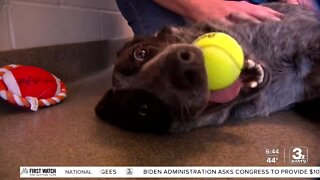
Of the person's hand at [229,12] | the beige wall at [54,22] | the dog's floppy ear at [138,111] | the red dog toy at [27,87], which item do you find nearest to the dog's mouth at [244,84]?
the dog's floppy ear at [138,111]

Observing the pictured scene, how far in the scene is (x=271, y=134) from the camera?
836 millimetres

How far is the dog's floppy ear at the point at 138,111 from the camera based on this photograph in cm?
76

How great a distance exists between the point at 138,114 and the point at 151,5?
664 millimetres

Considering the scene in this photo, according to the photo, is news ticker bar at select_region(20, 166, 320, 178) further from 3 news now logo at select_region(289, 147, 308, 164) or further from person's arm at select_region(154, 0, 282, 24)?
person's arm at select_region(154, 0, 282, 24)

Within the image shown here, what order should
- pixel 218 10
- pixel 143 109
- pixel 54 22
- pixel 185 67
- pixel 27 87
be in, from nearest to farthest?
1. pixel 185 67
2. pixel 143 109
3. pixel 27 87
4. pixel 218 10
5. pixel 54 22

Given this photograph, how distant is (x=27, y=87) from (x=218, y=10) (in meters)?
0.60

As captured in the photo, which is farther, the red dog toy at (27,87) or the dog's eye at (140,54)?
the red dog toy at (27,87)

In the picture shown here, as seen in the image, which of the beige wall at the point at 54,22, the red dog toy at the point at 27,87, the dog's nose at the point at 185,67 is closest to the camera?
the dog's nose at the point at 185,67

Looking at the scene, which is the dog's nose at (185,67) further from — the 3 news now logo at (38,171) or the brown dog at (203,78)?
the 3 news now logo at (38,171)

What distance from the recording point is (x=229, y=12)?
1.14 meters

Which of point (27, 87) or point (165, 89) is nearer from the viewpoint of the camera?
point (165, 89)

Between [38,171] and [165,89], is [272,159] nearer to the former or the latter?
[165,89]

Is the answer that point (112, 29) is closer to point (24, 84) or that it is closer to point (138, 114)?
point (24, 84)

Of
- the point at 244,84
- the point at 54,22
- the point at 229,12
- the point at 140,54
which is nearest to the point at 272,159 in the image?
the point at 244,84
